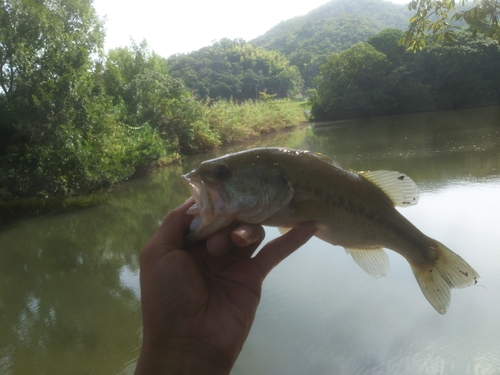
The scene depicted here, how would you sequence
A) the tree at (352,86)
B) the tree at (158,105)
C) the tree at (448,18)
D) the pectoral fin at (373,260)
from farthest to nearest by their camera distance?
1. the tree at (352,86)
2. the tree at (158,105)
3. the tree at (448,18)
4. the pectoral fin at (373,260)

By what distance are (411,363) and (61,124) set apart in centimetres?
1217

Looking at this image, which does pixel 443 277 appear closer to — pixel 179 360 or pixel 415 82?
pixel 179 360

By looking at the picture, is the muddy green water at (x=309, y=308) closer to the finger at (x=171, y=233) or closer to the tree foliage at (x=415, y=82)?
the finger at (x=171, y=233)

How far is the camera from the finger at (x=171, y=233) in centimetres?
179

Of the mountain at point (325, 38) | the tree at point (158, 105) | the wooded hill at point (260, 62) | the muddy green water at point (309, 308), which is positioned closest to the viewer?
the muddy green water at point (309, 308)

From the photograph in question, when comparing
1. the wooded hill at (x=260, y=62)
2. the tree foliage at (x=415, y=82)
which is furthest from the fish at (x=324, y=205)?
the tree foliage at (x=415, y=82)

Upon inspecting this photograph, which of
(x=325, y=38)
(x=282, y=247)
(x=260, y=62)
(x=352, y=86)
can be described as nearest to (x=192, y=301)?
(x=282, y=247)

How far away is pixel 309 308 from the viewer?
4.42 meters

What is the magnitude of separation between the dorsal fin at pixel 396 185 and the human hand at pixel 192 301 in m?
0.47

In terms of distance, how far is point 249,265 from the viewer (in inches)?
77.5

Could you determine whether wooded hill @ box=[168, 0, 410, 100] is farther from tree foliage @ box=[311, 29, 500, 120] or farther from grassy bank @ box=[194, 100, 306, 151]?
tree foliage @ box=[311, 29, 500, 120]

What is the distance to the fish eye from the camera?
1.79m

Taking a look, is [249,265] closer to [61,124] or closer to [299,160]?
[299,160]

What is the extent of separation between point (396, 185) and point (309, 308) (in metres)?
2.78
